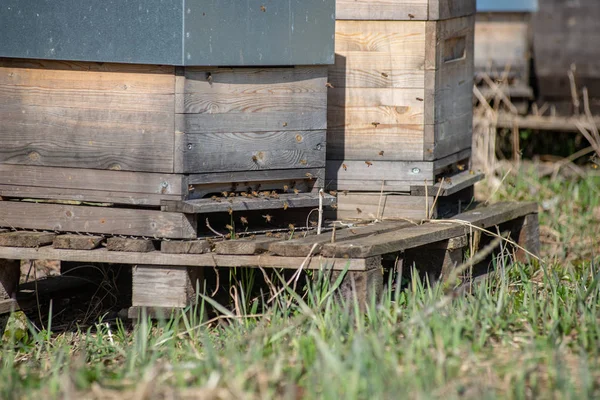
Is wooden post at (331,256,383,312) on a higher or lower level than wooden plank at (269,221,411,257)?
lower

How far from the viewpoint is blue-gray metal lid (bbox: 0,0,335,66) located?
12.3ft

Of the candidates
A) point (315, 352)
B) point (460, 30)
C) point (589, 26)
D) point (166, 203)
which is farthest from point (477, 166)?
point (315, 352)

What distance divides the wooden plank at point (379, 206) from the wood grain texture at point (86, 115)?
115 centimetres

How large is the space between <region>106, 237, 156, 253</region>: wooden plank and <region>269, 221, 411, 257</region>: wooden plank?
1.80 ft

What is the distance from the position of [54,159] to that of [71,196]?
186mm

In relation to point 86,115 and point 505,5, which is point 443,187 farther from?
point 505,5

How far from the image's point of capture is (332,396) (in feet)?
8.43

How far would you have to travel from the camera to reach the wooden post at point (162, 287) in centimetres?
394

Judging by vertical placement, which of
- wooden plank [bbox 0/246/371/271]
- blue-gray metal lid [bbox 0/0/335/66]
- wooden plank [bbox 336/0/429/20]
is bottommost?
wooden plank [bbox 0/246/371/271]

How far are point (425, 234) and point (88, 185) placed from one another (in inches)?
62.8

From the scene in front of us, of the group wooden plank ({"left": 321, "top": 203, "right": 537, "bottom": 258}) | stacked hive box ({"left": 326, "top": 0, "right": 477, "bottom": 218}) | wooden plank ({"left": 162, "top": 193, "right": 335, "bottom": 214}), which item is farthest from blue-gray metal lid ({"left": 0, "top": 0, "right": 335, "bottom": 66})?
wooden plank ({"left": 321, "top": 203, "right": 537, "bottom": 258})

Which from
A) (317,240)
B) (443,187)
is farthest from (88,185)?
(443,187)

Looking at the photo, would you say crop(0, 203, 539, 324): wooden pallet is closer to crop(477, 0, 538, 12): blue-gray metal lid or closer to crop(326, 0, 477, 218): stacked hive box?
crop(326, 0, 477, 218): stacked hive box

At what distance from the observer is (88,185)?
13.1ft
